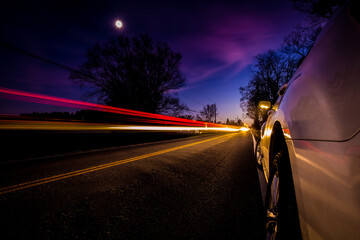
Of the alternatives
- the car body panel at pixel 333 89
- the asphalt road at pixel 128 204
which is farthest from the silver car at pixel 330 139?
the asphalt road at pixel 128 204

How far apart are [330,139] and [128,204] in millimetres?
2482

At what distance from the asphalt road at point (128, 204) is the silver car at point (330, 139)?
99cm

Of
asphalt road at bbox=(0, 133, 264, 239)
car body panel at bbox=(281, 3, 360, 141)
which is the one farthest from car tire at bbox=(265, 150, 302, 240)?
car body panel at bbox=(281, 3, 360, 141)

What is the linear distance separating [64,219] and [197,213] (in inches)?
68.7

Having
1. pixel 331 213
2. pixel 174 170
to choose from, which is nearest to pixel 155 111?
pixel 174 170

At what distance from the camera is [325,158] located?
754 mm

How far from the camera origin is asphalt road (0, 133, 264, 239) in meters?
1.65

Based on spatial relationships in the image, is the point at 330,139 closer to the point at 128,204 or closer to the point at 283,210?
the point at 283,210

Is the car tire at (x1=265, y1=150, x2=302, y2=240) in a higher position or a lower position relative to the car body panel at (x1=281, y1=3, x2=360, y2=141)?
lower

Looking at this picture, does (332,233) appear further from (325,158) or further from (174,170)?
(174,170)

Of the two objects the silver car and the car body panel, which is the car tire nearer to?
the silver car

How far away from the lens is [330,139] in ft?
2.39

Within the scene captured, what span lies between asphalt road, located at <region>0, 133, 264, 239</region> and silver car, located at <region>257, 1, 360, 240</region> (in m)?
0.99

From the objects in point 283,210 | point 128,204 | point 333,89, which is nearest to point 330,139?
point 333,89
